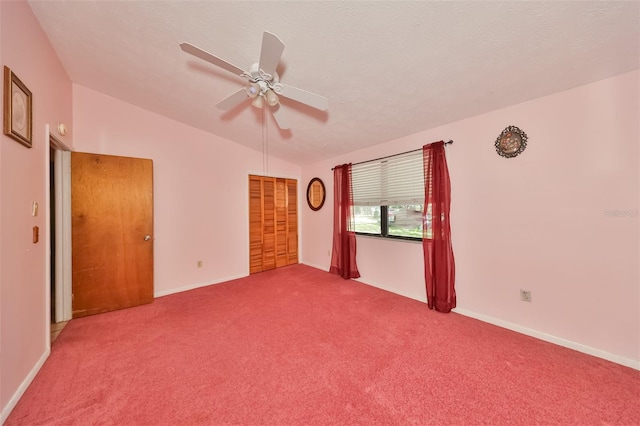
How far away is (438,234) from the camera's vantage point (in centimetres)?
258

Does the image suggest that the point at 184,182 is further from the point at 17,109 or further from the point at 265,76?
the point at 265,76

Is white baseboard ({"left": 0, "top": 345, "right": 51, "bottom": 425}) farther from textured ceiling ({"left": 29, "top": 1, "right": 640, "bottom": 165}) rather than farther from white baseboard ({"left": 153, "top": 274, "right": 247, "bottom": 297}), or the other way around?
textured ceiling ({"left": 29, "top": 1, "right": 640, "bottom": 165})

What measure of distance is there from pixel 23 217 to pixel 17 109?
0.73 metres

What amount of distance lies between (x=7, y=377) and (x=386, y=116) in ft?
11.8

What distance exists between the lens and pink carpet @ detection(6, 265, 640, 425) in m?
1.32

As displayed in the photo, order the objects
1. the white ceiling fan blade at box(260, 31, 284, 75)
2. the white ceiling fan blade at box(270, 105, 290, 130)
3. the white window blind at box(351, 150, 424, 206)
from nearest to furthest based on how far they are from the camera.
Answer: 1. the white ceiling fan blade at box(260, 31, 284, 75)
2. the white ceiling fan blade at box(270, 105, 290, 130)
3. the white window blind at box(351, 150, 424, 206)

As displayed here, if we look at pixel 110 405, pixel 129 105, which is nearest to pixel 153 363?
pixel 110 405

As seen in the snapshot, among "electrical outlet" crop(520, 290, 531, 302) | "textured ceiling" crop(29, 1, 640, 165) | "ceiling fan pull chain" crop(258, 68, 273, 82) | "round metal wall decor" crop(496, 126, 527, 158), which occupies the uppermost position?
"textured ceiling" crop(29, 1, 640, 165)

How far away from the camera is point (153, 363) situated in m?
1.77

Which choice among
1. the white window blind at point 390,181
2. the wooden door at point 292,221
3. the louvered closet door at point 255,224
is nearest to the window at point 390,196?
the white window blind at point 390,181

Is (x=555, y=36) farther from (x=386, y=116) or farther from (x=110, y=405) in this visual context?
(x=110, y=405)

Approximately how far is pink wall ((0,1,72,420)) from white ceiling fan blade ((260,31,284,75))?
1.56 m

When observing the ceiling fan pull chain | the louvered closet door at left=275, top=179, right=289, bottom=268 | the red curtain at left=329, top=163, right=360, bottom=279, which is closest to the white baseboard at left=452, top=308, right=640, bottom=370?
the red curtain at left=329, top=163, right=360, bottom=279

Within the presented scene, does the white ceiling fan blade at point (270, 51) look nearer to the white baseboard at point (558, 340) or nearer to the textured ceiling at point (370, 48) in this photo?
the textured ceiling at point (370, 48)
